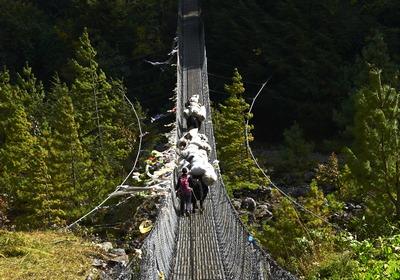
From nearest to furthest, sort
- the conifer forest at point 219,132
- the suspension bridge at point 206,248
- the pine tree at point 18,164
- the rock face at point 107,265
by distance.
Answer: the suspension bridge at point 206,248
the rock face at point 107,265
the conifer forest at point 219,132
the pine tree at point 18,164

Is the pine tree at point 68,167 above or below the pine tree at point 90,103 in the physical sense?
below

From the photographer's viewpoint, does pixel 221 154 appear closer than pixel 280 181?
Yes

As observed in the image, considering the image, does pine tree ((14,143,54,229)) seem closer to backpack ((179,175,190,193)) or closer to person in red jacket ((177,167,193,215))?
person in red jacket ((177,167,193,215))

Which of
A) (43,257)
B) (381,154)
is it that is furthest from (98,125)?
(43,257)

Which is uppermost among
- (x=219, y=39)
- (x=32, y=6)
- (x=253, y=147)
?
(x=32, y=6)

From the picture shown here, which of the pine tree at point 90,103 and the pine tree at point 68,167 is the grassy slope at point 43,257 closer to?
the pine tree at point 68,167

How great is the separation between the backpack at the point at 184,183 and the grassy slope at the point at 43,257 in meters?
1.93

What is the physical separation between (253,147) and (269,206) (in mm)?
8889

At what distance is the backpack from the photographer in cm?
1062

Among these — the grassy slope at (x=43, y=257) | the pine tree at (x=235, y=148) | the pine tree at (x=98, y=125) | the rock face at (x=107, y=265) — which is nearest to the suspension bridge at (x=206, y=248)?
the rock face at (x=107, y=265)

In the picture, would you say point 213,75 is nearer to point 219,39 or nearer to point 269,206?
point 219,39

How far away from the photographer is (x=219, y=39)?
34.1 metres

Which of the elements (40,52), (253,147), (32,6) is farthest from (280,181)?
(32,6)

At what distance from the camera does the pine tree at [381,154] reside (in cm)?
1331
